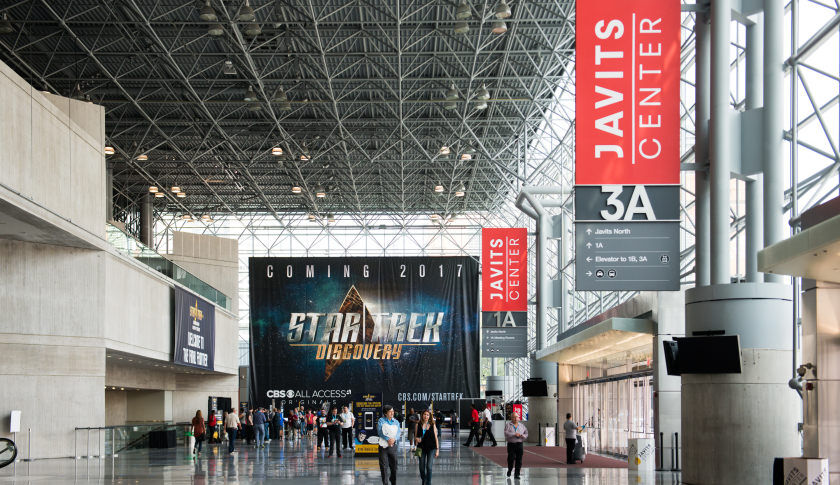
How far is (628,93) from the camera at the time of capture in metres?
13.8

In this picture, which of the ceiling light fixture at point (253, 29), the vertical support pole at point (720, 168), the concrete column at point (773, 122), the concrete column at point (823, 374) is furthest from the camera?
the ceiling light fixture at point (253, 29)

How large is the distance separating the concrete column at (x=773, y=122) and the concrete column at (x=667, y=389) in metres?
7.50

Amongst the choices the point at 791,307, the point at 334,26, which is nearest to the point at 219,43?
the point at 334,26

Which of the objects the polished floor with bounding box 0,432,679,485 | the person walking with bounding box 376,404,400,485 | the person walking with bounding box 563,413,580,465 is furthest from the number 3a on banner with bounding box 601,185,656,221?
the person walking with bounding box 563,413,580,465

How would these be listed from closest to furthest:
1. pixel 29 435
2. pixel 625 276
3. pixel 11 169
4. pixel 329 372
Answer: pixel 625 276, pixel 11 169, pixel 29 435, pixel 329 372

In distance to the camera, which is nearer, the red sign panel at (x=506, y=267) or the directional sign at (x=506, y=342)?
the red sign panel at (x=506, y=267)

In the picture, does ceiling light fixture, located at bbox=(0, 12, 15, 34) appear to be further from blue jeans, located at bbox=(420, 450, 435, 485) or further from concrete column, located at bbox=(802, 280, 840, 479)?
concrete column, located at bbox=(802, 280, 840, 479)

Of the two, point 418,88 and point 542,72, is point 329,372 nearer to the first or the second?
point 418,88

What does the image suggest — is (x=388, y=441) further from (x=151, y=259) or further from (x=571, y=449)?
(x=151, y=259)

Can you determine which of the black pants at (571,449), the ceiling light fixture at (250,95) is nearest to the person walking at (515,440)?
the black pants at (571,449)

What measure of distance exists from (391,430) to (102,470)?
31.4 feet

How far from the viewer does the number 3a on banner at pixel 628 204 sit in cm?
1362

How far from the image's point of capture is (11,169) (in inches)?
831

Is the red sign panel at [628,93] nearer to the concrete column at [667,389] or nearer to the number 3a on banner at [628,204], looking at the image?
the number 3a on banner at [628,204]
